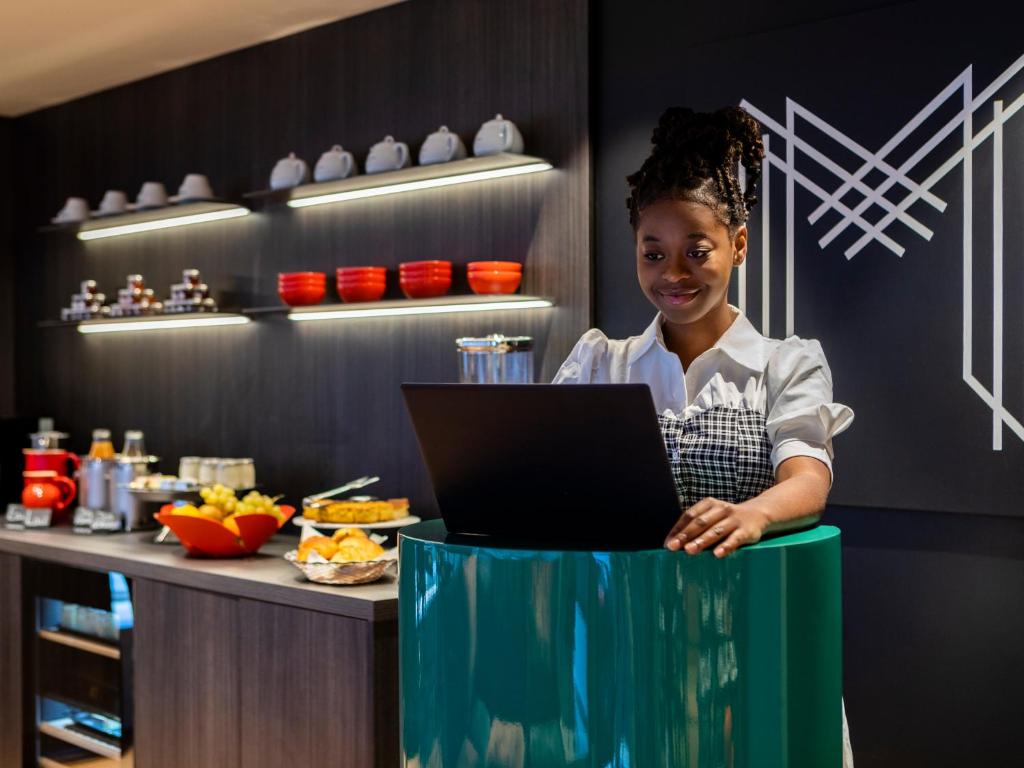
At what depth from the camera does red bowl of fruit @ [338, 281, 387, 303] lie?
3340 mm

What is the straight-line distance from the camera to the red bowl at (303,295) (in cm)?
350

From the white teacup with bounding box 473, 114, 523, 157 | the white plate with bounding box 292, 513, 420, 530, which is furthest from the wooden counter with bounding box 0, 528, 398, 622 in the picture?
the white teacup with bounding box 473, 114, 523, 157

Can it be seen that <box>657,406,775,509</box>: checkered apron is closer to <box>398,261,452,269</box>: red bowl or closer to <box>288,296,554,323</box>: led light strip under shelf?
<box>288,296,554,323</box>: led light strip under shelf

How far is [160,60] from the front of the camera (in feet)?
13.3

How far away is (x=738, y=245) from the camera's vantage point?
1.51 metres

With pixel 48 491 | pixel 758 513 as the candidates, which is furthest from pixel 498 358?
pixel 48 491

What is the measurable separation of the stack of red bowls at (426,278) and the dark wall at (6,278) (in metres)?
2.62

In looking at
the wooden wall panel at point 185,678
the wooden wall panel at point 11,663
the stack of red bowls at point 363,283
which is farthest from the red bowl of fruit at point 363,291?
the wooden wall panel at point 11,663

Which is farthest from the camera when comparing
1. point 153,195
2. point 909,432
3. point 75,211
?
point 75,211

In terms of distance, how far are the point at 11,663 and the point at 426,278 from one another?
1.93 m

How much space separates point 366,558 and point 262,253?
5.32 feet

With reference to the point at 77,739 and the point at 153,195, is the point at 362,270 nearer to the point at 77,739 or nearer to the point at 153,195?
the point at 153,195

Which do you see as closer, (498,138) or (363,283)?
(498,138)

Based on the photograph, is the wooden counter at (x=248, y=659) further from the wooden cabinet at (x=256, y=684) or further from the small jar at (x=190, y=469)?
the small jar at (x=190, y=469)
